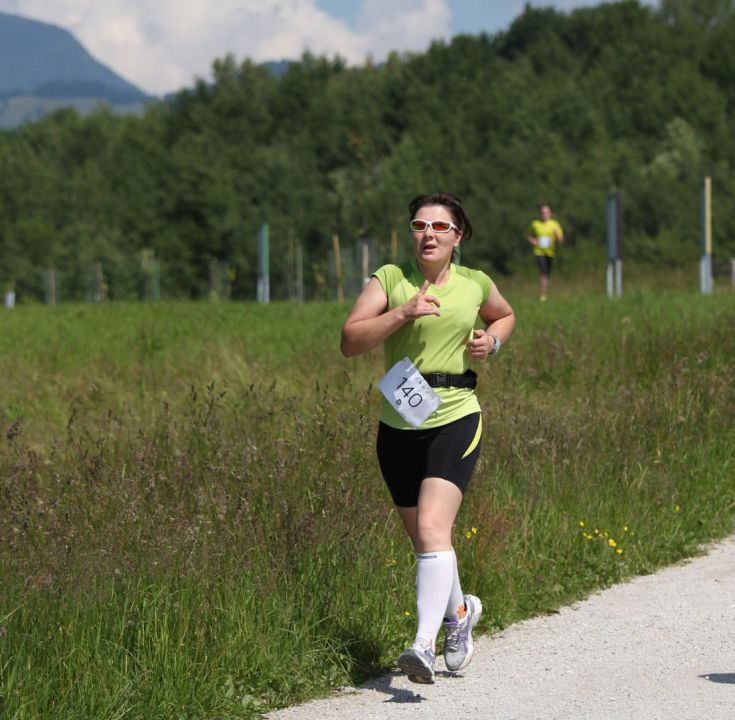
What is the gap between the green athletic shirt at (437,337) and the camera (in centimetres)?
577

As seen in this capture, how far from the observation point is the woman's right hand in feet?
18.2

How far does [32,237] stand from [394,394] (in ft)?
292

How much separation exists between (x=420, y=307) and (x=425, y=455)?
0.63m

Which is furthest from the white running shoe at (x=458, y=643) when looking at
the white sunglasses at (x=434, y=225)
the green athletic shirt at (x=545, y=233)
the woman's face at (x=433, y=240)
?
the green athletic shirt at (x=545, y=233)

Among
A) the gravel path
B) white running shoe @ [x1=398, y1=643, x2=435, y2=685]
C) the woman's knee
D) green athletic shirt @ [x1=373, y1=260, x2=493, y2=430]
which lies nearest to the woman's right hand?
green athletic shirt @ [x1=373, y1=260, x2=493, y2=430]

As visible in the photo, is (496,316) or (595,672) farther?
(496,316)

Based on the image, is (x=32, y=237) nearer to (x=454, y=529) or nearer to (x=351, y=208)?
(x=351, y=208)

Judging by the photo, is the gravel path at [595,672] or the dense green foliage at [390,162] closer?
the gravel path at [595,672]

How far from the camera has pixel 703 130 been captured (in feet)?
309

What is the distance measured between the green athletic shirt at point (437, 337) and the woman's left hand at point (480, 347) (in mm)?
48

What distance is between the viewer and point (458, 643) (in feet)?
19.7

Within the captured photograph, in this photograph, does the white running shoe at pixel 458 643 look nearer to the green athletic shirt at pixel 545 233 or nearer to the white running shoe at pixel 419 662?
the white running shoe at pixel 419 662

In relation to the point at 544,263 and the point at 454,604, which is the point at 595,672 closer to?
the point at 454,604

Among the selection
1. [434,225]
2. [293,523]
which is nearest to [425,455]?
[434,225]
